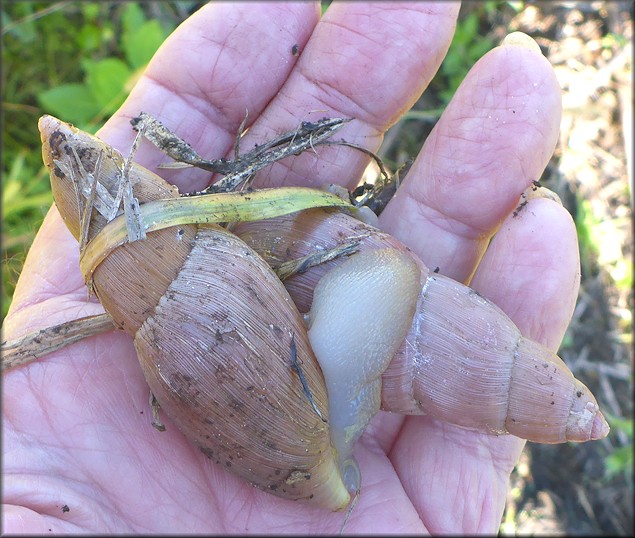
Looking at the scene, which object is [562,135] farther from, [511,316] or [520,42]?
[511,316]

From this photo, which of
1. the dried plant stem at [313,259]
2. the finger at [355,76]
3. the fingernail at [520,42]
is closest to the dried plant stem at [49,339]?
the dried plant stem at [313,259]

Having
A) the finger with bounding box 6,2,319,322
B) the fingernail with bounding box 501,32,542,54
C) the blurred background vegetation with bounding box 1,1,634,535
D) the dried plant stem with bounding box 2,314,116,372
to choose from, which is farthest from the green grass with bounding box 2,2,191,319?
the fingernail with bounding box 501,32,542,54

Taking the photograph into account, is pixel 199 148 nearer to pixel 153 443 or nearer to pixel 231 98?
pixel 231 98

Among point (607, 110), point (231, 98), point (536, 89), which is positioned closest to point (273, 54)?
point (231, 98)

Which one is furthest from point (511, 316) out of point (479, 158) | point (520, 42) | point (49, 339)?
point (49, 339)

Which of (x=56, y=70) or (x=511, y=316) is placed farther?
(x=56, y=70)

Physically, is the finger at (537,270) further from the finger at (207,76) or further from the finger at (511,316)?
the finger at (207,76)
